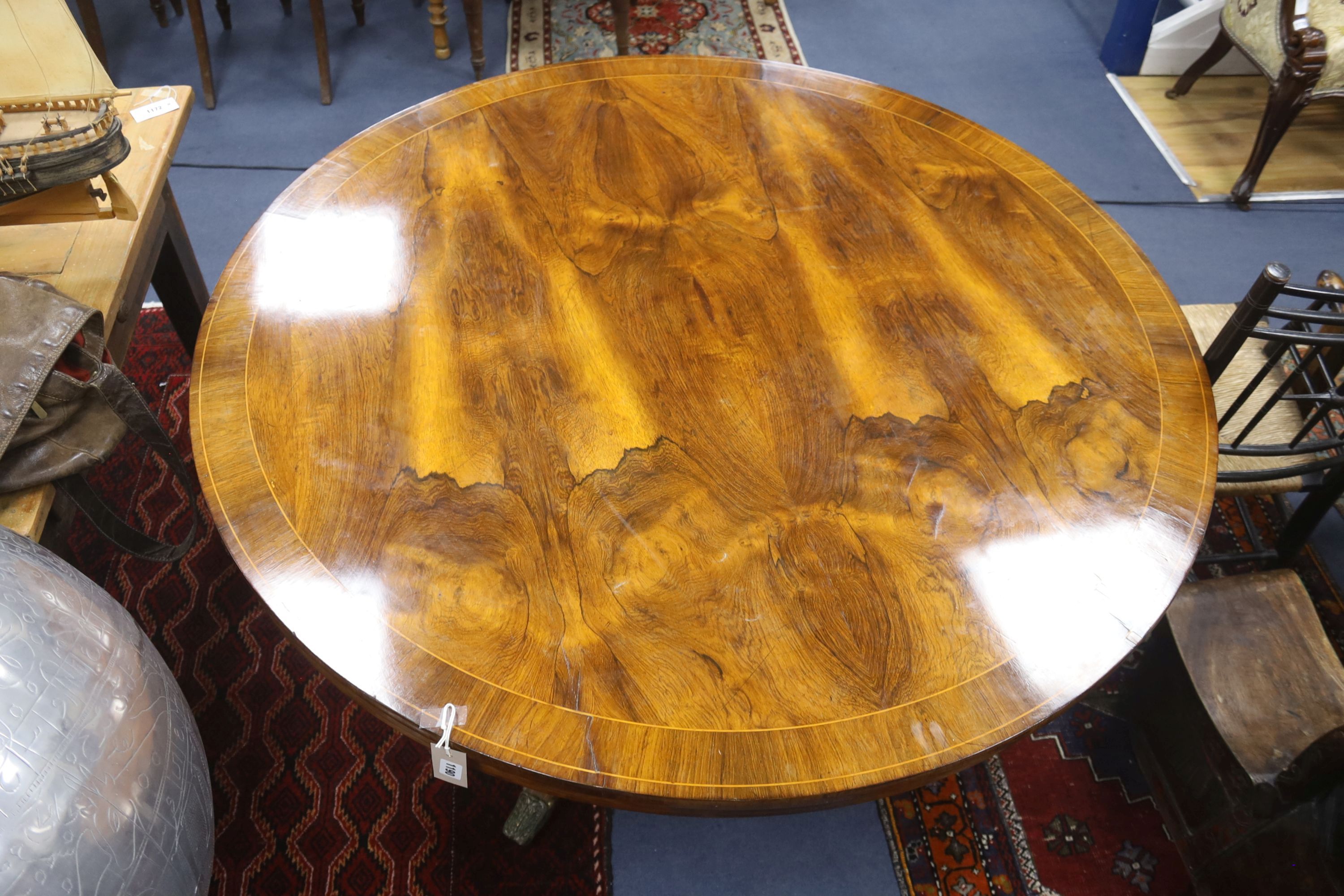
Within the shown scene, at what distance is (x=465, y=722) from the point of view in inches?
34.5

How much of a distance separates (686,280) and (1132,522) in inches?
26.0

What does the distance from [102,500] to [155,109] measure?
76cm

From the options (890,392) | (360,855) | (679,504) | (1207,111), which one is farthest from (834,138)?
(1207,111)

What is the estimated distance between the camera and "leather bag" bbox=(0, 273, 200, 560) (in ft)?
3.64

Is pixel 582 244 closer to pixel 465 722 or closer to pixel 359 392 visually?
pixel 359 392

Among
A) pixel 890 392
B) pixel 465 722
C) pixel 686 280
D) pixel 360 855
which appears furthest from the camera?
pixel 360 855

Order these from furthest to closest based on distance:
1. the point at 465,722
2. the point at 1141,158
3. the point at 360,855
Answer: the point at 1141,158, the point at 360,855, the point at 465,722

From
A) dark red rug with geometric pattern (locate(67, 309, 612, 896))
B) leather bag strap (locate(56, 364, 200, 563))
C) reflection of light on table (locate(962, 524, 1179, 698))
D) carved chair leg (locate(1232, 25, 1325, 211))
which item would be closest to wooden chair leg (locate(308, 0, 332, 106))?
dark red rug with geometric pattern (locate(67, 309, 612, 896))

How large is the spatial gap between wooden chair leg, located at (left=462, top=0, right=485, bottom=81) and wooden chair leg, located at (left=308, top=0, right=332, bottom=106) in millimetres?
430

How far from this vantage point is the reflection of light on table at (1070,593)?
37.0 inches

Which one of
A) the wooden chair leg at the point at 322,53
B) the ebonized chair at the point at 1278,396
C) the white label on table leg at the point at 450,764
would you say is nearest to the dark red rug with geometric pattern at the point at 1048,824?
the ebonized chair at the point at 1278,396

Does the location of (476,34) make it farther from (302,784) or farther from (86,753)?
(86,753)

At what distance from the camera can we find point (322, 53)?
9.07 ft

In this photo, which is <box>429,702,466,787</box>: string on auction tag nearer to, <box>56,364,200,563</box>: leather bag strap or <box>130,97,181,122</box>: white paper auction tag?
<box>56,364,200,563</box>: leather bag strap
